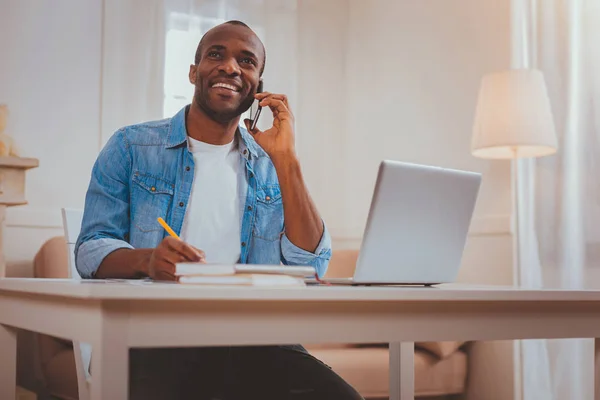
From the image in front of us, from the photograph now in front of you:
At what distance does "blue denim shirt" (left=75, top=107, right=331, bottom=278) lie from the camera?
1.69m

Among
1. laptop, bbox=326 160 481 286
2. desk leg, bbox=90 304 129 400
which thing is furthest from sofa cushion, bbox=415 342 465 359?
desk leg, bbox=90 304 129 400

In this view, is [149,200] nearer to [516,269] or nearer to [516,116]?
[516,116]

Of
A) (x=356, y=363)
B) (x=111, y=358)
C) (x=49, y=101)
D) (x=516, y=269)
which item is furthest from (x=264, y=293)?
(x=49, y=101)

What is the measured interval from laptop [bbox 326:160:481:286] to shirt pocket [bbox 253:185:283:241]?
48cm

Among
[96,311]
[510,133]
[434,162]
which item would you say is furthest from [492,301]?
[434,162]

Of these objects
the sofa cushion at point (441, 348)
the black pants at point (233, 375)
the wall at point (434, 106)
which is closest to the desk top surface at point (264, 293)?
the black pants at point (233, 375)

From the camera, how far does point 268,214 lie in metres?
1.86

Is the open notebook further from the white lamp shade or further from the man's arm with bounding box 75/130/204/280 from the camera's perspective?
the white lamp shade

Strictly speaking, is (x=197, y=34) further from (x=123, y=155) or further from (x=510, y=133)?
(x=123, y=155)

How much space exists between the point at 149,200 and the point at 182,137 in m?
0.18

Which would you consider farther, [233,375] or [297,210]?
[297,210]

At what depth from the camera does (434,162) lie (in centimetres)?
379

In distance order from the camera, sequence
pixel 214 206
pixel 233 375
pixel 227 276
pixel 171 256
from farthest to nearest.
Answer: pixel 214 206, pixel 233 375, pixel 171 256, pixel 227 276

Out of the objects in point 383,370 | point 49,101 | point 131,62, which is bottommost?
point 383,370
